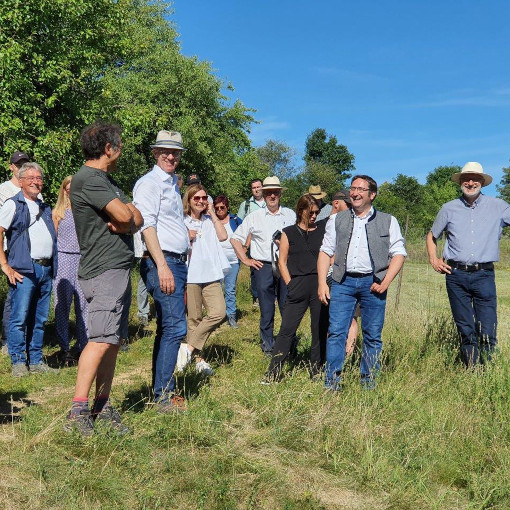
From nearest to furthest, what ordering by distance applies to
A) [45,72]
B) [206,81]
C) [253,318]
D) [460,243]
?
[460,243] < [253,318] < [45,72] < [206,81]

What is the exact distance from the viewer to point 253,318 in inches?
424

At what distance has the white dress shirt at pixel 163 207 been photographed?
4770mm

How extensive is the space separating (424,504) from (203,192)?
4.00 meters

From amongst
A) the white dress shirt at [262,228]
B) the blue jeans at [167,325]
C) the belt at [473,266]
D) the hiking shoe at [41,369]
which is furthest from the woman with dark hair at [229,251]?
the blue jeans at [167,325]

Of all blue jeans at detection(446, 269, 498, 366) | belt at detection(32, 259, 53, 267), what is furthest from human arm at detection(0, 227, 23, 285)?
blue jeans at detection(446, 269, 498, 366)

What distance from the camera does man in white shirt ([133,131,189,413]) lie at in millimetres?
4773

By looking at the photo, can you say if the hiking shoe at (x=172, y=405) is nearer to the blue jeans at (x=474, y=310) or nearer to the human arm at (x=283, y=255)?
the human arm at (x=283, y=255)

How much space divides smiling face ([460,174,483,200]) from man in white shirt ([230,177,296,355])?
216cm

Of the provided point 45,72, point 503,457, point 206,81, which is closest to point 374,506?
point 503,457

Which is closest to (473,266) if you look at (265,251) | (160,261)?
(265,251)

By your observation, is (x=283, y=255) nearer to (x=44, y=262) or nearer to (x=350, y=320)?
(x=350, y=320)

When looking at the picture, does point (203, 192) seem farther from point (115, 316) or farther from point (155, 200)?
point (115, 316)

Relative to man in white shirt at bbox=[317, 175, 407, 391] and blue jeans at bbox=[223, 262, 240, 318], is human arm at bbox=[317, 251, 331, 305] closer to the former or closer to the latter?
man in white shirt at bbox=[317, 175, 407, 391]

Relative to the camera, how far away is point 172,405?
15.4 ft
